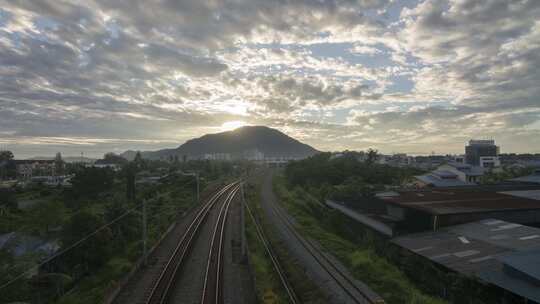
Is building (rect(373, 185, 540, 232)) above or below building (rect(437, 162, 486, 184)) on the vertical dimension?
below

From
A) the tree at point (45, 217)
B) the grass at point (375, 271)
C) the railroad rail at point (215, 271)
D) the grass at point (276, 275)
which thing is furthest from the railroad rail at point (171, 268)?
the tree at point (45, 217)

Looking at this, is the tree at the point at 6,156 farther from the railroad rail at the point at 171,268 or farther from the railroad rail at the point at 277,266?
the railroad rail at the point at 277,266

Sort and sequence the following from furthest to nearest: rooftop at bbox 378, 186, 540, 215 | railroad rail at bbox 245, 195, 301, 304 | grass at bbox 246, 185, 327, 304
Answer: rooftop at bbox 378, 186, 540, 215 → grass at bbox 246, 185, 327, 304 → railroad rail at bbox 245, 195, 301, 304

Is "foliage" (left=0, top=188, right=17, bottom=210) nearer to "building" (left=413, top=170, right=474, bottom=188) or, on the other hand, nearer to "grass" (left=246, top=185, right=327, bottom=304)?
"grass" (left=246, top=185, right=327, bottom=304)

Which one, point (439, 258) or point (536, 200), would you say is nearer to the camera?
point (439, 258)

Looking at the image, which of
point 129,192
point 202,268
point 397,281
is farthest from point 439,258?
point 129,192

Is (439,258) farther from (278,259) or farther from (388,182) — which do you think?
(388,182)

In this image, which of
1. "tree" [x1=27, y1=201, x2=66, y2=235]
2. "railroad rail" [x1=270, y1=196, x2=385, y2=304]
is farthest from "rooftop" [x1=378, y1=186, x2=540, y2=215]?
"tree" [x1=27, y1=201, x2=66, y2=235]

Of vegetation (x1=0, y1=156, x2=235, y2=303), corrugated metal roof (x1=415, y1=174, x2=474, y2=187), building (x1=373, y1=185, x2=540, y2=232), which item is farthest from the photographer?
corrugated metal roof (x1=415, y1=174, x2=474, y2=187)
